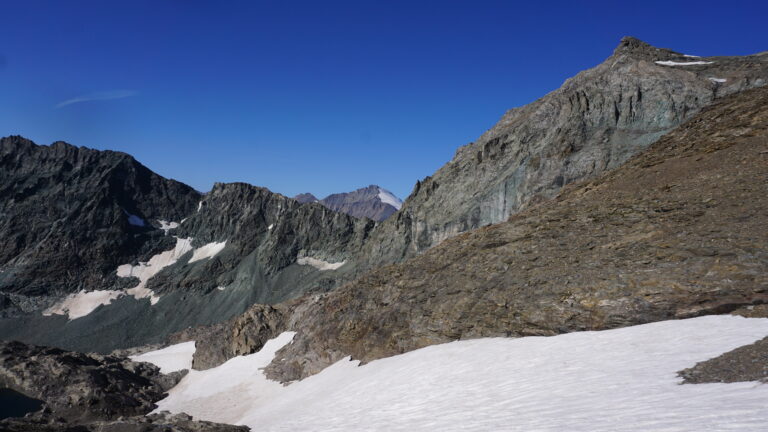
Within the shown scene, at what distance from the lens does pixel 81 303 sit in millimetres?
99500

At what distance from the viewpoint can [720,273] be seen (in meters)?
14.1

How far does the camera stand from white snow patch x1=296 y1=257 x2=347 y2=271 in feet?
314

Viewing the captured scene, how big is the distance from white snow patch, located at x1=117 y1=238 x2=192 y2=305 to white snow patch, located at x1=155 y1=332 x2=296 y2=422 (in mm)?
72700

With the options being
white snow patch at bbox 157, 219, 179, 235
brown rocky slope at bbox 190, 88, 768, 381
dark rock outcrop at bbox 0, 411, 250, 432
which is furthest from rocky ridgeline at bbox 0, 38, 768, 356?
dark rock outcrop at bbox 0, 411, 250, 432

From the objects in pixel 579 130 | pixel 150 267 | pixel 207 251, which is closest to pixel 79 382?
pixel 579 130

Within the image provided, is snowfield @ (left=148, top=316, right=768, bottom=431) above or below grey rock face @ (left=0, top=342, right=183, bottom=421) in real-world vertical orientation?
above

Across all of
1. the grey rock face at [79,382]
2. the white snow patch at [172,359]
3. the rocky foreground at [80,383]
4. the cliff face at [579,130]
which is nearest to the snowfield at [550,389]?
the rocky foreground at [80,383]

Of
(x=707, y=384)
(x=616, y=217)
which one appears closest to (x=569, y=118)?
(x=616, y=217)

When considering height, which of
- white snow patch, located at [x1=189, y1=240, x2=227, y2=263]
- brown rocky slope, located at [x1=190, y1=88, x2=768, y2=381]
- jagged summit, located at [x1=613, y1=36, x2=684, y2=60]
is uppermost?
jagged summit, located at [x1=613, y1=36, x2=684, y2=60]

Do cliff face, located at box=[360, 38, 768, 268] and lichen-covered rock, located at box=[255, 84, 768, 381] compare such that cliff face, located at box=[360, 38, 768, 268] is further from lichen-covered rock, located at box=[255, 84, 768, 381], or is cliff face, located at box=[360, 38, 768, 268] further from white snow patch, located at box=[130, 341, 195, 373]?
white snow patch, located at box=[130, 341, 195, 373]

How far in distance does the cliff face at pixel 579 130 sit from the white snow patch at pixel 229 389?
2904cm

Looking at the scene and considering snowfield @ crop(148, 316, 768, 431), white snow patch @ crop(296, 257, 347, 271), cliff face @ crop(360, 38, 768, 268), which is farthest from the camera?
white snow patch @ crop(296, 257, 347, 271)

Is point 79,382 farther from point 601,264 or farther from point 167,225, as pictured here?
point 167,225

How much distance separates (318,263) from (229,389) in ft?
225
